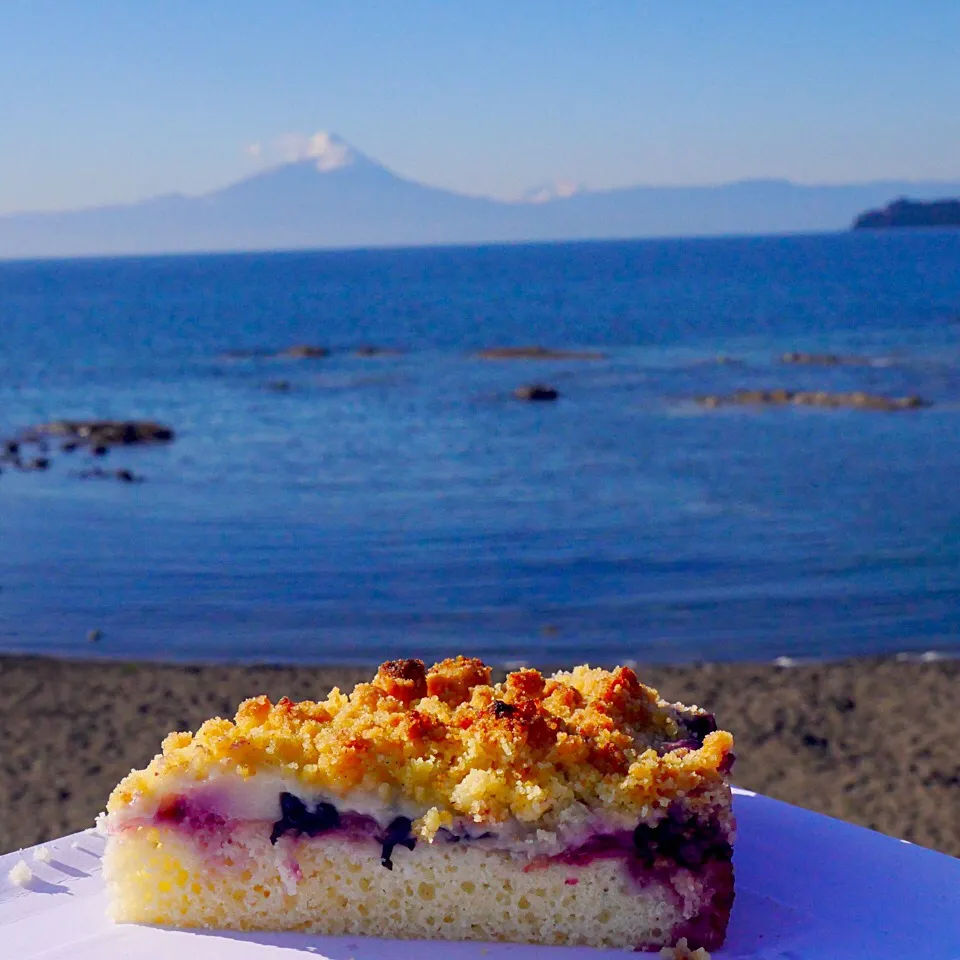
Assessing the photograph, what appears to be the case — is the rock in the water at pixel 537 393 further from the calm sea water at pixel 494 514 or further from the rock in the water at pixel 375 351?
the rock in the water at pixel 375 351

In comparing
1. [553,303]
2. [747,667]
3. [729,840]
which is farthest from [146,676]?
[553,303]

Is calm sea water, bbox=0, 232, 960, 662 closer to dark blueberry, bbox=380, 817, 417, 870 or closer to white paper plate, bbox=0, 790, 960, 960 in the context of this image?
white paper plate, bbox=0, 790, 960, 960

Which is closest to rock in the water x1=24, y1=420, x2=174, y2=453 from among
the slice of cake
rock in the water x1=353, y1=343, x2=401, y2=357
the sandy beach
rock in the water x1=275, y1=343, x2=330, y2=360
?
the sandy beach

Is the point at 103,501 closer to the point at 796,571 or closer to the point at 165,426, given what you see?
the point at 165,426

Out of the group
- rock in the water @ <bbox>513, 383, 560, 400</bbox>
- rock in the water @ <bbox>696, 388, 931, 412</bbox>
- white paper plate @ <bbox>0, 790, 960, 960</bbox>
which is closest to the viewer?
white paper plate @ <bbox>0, 790, 960, 960</bbox>

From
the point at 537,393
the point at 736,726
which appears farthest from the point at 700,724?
the point at 537,393

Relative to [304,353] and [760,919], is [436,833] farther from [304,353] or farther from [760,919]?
[304,353]
